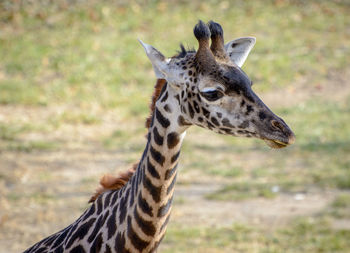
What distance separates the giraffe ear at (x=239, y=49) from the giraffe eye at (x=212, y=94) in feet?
1.86

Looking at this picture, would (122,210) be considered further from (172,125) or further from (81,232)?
(172,125)

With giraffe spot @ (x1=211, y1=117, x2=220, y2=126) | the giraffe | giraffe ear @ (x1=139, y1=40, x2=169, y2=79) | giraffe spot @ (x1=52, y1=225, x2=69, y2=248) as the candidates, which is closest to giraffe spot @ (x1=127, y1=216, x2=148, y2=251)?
the giraffe

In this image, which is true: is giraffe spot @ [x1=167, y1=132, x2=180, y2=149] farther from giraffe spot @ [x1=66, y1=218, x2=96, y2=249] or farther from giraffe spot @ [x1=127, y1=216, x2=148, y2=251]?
giraffe spot @ [x1=66, y1=218, x2=96, y2=249]

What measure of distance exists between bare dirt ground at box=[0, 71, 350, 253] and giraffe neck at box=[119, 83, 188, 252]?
10.1 feet

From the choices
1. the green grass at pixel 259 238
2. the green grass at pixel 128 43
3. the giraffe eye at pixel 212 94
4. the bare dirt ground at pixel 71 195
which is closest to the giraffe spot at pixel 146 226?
the giraffe eye at pixel 212 94

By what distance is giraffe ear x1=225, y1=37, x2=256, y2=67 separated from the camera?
3.42 metres

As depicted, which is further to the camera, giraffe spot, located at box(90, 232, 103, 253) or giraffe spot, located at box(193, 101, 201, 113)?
giraffe spot, located at box(90, 232, 103, 253)

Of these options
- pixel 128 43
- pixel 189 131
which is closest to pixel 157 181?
pixel 189 131

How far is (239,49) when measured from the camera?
→ 3.45 m

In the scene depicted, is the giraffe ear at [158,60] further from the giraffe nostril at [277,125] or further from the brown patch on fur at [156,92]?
the giraffe nostril at [277,125]

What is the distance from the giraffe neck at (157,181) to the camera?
3.07m

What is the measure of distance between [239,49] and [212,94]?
0.64 meters

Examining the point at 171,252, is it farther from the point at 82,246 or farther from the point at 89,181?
the point at 82,246

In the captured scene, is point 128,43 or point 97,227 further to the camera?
point 128,43
